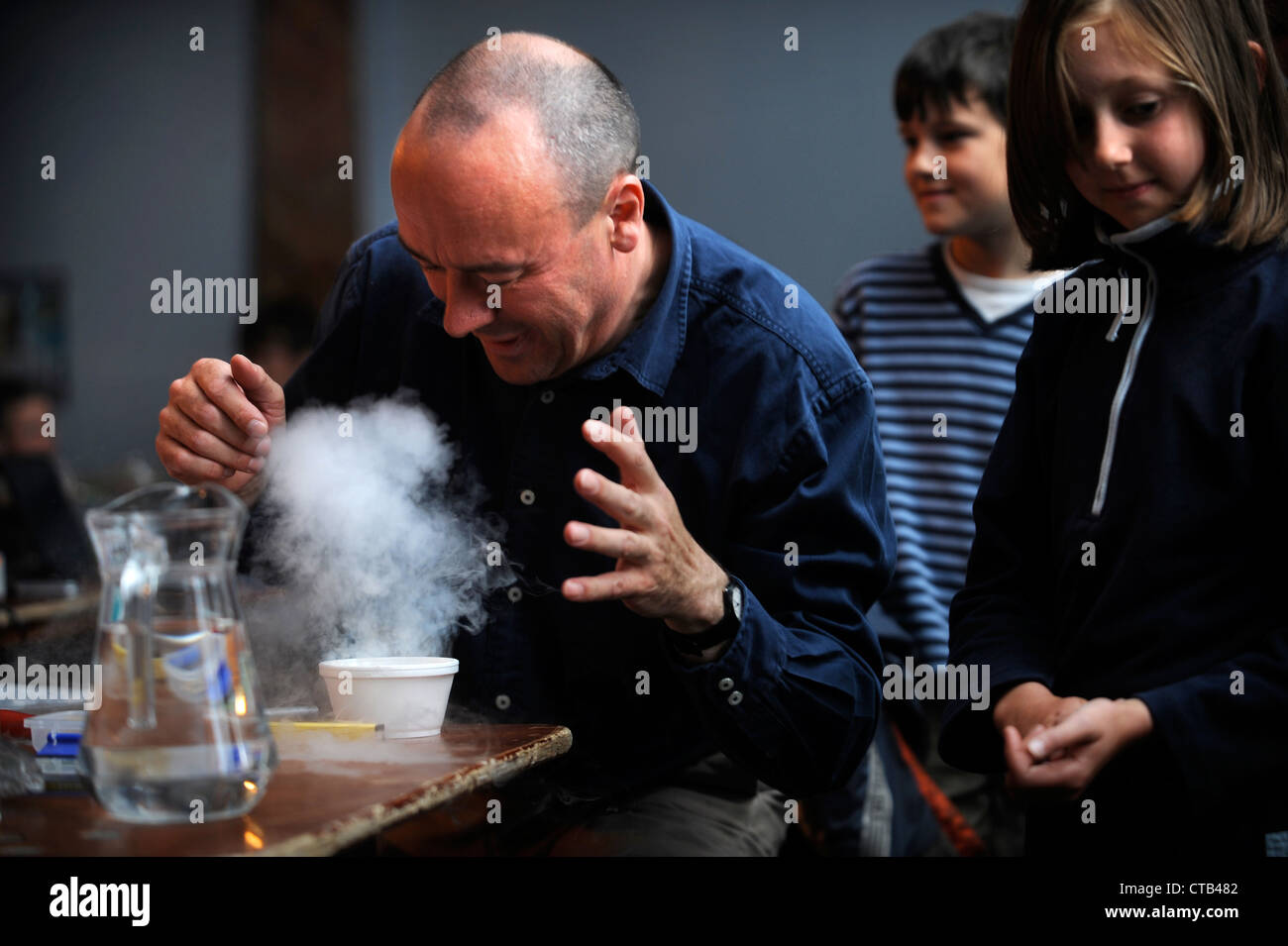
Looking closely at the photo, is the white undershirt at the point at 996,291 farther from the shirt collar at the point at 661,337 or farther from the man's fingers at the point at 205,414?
the man's fingers at the point at 205,414

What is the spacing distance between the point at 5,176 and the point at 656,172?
11.7 feet

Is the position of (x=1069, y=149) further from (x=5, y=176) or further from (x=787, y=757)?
(x=5, y=176)

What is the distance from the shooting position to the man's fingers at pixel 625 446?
46.4 inches

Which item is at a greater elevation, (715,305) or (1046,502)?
(715,305)

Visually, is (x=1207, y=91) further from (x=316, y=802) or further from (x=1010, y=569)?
(x=316, y=802)

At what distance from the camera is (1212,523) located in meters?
1.29

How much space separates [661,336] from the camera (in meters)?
1.71

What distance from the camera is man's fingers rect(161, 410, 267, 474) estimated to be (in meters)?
1.50

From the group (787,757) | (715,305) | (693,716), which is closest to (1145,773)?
(787,757)

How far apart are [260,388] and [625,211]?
0.55m

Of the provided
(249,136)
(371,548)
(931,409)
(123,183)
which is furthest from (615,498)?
(123,183)

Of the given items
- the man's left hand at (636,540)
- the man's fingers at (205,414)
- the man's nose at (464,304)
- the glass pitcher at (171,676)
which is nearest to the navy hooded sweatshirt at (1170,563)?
the man's left hand at (636,540)

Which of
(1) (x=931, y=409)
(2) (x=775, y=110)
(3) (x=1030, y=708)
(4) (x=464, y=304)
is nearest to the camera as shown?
(3) (x=1030, y=708)

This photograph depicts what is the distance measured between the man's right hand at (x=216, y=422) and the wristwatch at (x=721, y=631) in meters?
0.58
